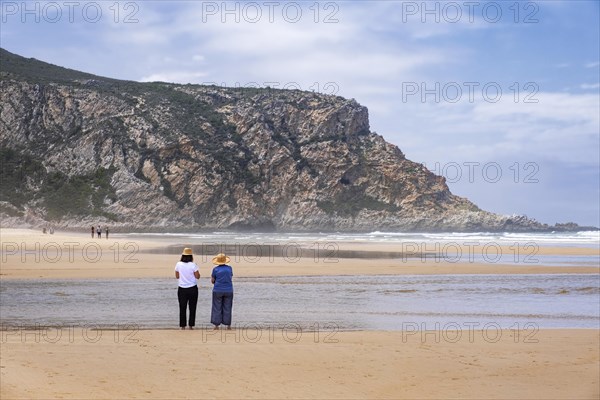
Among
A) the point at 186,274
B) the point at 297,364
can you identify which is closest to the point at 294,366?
the point at 297,364

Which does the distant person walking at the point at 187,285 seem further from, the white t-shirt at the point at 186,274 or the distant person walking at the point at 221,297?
the distant person walking at the point at 221,297

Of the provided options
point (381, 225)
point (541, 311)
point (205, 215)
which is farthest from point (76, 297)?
point (381, 225)

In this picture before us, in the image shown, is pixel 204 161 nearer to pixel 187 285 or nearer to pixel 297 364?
pixel 187 285

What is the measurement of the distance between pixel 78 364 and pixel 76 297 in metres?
9.96

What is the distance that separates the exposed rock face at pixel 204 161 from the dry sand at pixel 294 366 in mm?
86745

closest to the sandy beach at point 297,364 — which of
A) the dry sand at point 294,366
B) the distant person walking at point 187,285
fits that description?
the dry sand at point 294,366

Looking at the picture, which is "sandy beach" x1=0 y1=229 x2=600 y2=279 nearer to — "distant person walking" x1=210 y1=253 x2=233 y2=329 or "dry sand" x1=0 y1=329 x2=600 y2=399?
"distant person walking" x1=210 y1=253 x2=233 y2=329

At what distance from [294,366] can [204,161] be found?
348ft

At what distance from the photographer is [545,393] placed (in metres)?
9.95

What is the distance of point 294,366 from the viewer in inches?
434

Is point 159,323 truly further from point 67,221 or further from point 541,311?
point 67,221

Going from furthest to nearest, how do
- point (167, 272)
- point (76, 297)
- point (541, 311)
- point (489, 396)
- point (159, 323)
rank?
1. point (167, 272)
2. point (76, 297)
3. point (541, 311)
4. point (159, 323)
5. point (489, 396)

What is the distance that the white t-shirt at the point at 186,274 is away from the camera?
15.3m

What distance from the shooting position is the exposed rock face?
107125 mm
